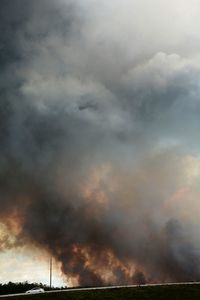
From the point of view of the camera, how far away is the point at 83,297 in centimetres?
7306

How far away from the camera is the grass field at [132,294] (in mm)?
73188

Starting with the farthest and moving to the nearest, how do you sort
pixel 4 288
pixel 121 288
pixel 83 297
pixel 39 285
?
pixel 39 285 < pixel 4 288 < pixel 121 288 < pixel 83 297

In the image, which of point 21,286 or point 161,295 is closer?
point 161,295

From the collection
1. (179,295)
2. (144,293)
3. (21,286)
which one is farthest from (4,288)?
(179,295)

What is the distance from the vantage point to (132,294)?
7531 centimetres

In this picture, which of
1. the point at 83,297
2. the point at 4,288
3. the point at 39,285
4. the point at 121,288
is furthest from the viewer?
the point at 39,285

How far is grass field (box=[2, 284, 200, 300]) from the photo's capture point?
73.2 metres

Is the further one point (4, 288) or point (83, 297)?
point (4, 288)

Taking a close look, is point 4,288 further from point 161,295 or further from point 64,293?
point 161,295

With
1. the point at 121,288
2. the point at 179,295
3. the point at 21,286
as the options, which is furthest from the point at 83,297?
the point at 21,286

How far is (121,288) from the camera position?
7969cm

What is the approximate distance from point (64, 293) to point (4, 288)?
17413mm

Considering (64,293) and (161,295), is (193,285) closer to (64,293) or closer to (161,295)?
(161,295)

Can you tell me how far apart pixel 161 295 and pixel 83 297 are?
14.5 m
